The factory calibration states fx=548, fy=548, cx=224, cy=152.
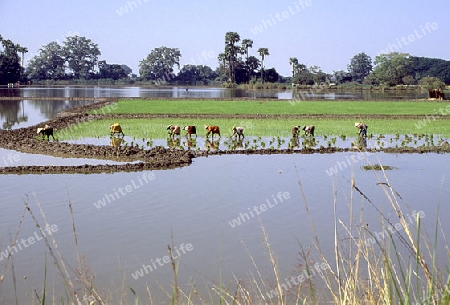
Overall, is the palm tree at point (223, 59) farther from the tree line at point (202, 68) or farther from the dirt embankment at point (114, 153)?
the dirt embankment at point (114, 153)

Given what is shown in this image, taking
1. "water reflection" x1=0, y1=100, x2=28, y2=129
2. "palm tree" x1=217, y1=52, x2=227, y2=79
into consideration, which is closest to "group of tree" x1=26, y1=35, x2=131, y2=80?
"palm tree" x1=217, y1=52, x2=227, y2=79

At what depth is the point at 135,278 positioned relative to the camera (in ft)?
20.6

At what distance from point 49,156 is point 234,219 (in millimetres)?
8786

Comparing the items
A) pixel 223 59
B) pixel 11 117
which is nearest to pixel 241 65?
pixel 223 59

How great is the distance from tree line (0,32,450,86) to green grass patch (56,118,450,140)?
69651mm

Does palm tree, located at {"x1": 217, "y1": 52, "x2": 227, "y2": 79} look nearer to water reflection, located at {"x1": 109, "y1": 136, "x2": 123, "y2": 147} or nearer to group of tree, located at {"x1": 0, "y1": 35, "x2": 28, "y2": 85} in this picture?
group of tree, located at {"x1": 0, "y1": 35, "x2": 28, "y2": 85}

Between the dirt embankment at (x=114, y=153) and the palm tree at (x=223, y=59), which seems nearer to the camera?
the dirt embankment at (x=114, y=153)

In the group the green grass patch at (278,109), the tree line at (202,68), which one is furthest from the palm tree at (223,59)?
the green grass patch at (278,109)

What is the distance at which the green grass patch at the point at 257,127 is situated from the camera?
21.4 m

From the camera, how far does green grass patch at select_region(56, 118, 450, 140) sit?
21.4 meters

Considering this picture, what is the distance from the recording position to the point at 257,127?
2389 cm

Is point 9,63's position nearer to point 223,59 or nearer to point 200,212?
point 223,59

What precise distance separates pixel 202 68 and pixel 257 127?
117 m

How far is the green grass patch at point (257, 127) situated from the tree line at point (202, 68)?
2742 inches
